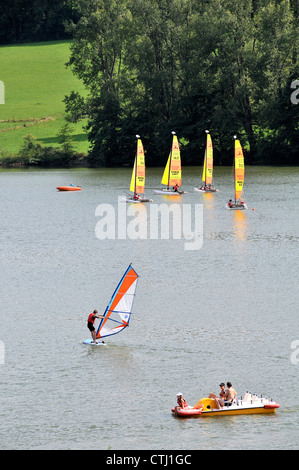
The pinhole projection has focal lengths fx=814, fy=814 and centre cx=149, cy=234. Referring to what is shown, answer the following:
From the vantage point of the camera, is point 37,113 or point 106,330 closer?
point 106,330

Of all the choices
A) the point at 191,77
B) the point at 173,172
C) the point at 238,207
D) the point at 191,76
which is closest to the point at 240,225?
the point at 238,207

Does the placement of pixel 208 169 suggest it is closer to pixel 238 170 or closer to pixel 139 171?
pixel 139 171

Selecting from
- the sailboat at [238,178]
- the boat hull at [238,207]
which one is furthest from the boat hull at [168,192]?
the boat hull at [238,207]

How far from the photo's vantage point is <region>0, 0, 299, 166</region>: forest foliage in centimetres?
12625

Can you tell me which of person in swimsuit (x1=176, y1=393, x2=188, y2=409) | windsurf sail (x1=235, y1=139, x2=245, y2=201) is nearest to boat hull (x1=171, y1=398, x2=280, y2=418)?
person in swimsuit (x1=176, y1=393, x2=188, y2=409)

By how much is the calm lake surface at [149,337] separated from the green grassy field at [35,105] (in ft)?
277

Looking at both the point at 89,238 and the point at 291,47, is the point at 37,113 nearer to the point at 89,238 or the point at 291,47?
the point at 291,47

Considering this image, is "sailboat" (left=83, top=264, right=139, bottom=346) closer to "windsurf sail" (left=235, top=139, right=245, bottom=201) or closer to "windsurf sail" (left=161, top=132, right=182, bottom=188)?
"windsurf sail" (left=235, top=139, right=245, bottom=201)

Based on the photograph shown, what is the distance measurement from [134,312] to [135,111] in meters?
103

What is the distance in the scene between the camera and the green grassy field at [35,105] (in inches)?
6270

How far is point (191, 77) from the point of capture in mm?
134375

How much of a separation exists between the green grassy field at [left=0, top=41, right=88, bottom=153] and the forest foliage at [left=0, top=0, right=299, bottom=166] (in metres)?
11.6
